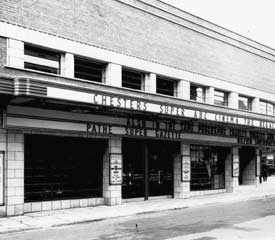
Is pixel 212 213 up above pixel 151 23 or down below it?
below

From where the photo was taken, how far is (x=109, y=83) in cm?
1941

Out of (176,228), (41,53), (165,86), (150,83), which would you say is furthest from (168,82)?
(176,228)

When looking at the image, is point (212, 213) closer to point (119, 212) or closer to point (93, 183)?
point (119, 212)

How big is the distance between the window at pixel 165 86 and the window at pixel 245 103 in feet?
23.5

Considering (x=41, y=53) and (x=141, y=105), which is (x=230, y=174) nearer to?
(x=141, y=105)

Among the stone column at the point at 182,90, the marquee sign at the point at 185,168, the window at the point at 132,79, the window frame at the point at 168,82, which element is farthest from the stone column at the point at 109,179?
the stone column at the point at 182,90

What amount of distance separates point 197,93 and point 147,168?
617cm

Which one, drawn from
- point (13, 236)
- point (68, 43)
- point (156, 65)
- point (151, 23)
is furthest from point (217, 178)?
point (13, 236)

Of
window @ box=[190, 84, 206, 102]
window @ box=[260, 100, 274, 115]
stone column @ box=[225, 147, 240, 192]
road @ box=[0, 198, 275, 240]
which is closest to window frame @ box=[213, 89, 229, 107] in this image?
window @ box=[190, 84, 206, 102]

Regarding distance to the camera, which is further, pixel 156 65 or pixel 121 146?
pixel 156 65

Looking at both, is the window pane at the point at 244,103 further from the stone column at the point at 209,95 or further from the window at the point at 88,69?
the window at the point at 88,69

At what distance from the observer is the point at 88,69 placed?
749 inches

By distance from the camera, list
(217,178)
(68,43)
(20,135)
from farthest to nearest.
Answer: (217,178)
(68,43)
(20,135)

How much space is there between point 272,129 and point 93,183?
1357 cm
